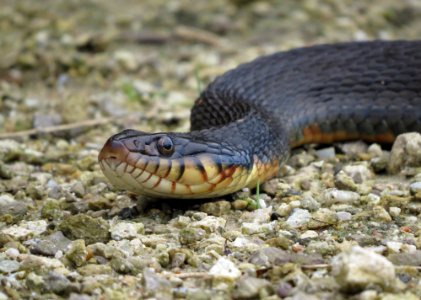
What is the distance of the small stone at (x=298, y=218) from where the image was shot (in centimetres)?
513

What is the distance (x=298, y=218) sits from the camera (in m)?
5.21

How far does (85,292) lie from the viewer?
14.0ft

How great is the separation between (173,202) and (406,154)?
62.8 inches

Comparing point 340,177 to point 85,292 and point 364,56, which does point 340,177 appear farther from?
point 85,292

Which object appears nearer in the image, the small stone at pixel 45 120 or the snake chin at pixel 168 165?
the snake chin at pixel 168 165

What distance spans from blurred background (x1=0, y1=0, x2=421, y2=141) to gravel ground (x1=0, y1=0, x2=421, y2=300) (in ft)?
0.07

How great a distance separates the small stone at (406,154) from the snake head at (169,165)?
3.83 ft

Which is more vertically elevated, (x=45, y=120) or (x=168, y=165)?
(x=168, y=165)

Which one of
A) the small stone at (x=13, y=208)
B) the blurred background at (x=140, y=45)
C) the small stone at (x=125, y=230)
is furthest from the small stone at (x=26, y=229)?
the blurred background at (x=140, y=45)

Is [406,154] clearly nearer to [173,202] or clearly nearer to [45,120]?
[173,202]

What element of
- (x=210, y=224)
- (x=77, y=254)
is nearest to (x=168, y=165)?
(x=210, y=224)

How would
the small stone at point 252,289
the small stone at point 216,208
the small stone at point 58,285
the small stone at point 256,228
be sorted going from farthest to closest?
the small stone at point 216,208 → the small stone at point 256,228 → the small stone at point 58,285 → the small stone at point 252,289

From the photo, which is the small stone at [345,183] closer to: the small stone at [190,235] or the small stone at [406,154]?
the small stone at [406,154]

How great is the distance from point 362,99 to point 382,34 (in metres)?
2.98
